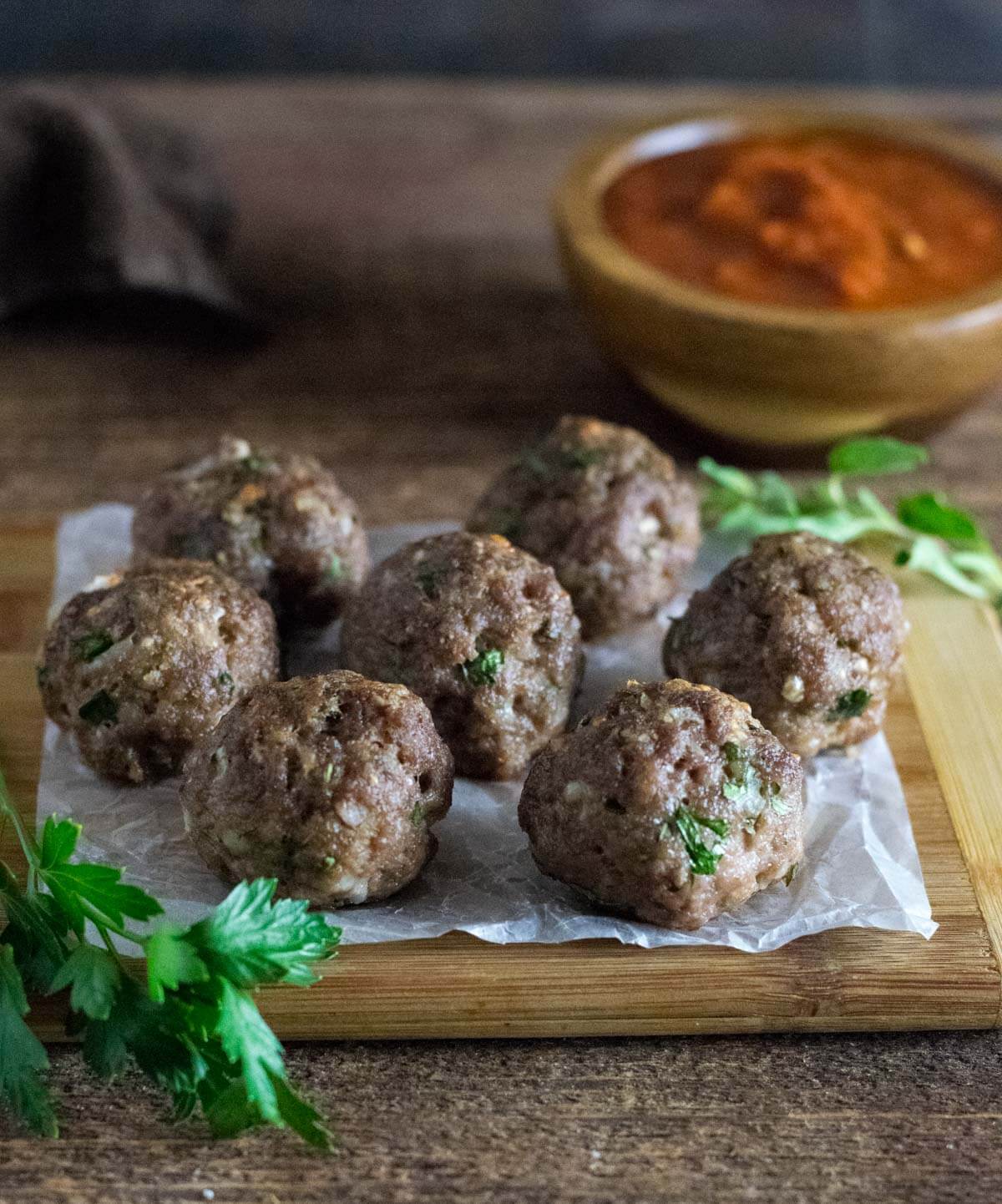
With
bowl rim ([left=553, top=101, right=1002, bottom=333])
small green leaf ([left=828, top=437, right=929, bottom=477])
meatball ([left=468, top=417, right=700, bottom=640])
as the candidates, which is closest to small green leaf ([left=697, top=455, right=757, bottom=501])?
small green leaf ([left=828, top=437, right=929, bottom=477])

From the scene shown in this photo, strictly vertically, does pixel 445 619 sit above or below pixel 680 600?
above

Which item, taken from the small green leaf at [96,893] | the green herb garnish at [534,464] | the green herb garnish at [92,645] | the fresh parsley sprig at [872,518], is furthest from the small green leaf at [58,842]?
the fresh parsley sprig at [872,518]

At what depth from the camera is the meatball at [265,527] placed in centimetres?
354

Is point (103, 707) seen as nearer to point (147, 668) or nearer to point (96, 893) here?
point (147, 668)

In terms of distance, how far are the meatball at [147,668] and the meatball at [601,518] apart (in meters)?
0.77

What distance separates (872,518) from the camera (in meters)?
4.11

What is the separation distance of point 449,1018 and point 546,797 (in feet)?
1.47

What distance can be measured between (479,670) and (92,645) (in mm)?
807

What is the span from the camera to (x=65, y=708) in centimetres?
319

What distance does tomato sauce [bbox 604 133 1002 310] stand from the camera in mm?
4559

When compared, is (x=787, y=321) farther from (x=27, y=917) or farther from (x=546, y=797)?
(x=27, y=917)

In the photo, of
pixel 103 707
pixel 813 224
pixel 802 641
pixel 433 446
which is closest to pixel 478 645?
pixel 802 641

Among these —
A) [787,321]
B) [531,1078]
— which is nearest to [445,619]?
[531,1078]

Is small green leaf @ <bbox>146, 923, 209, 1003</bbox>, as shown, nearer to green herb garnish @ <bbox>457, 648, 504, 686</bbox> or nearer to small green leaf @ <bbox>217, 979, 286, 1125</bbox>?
small green leaf @ <bbox>217, 979, 286, 1125</bbox>
